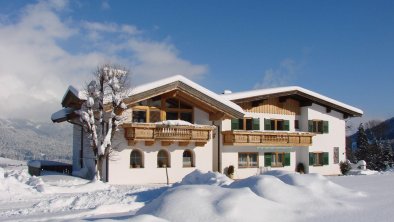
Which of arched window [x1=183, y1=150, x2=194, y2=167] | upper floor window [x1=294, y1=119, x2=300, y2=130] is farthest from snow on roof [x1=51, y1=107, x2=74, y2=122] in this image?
upper floor window [x1=294, y1=119, x2=300, y2=130]

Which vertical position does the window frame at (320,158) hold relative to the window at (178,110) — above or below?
below

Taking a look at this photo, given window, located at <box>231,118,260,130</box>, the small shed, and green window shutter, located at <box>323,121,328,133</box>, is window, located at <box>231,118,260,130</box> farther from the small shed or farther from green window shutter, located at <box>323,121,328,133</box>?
the small shed

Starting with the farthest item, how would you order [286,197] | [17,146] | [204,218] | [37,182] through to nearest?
[17,146] → [37,182] → [286,197] → [204,218]

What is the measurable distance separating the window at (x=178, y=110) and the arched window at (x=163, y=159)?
6.41 feet

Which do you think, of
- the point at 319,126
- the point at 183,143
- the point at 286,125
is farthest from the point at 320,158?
the point at 183,143

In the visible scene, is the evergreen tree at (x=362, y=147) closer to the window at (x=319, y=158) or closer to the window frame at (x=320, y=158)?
the window frame at (x=320, y=158)

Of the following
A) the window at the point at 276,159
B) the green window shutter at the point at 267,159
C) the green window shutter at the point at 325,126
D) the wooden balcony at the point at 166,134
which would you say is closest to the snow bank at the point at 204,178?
the wooden balcony at the point at 166,134

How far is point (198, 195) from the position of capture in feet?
25.5

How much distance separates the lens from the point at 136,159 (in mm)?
23734

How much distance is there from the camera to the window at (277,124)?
29.0 m

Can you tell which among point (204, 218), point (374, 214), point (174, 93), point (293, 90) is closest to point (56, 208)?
point (204, 218)

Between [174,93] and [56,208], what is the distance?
477 inches

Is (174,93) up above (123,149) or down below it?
above

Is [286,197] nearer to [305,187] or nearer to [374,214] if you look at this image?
[305,187]
